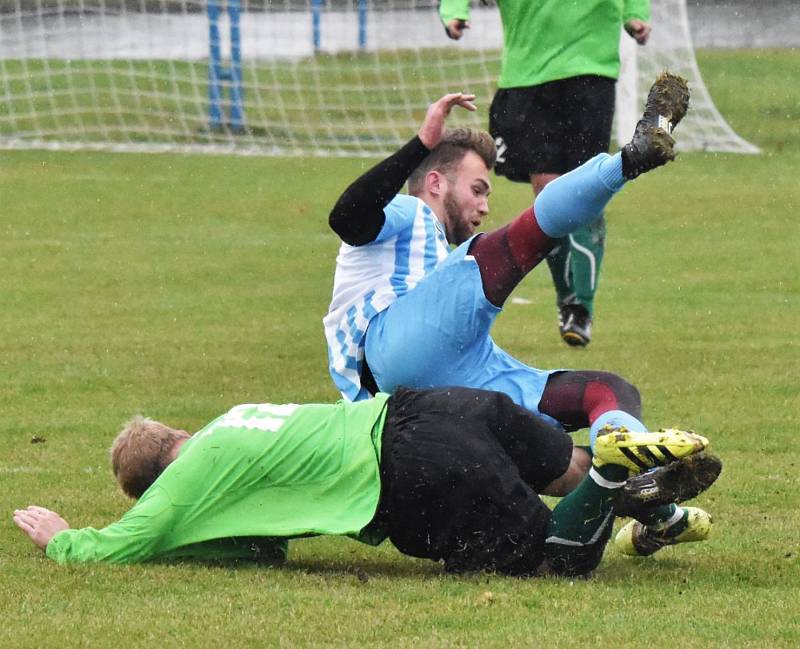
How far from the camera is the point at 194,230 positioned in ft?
44.6

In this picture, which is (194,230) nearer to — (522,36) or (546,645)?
(522,36)

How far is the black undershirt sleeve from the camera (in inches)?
213

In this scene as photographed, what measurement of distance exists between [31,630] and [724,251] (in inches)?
364

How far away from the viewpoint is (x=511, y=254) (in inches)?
205

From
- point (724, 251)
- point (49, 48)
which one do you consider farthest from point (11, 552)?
point (49, 48)

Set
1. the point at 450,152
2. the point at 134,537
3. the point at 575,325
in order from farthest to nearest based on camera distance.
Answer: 1. the point at 575,325
2. the point at 450,152
3. the point at 134,537

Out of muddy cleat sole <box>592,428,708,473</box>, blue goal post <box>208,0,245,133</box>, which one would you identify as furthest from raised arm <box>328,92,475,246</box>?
blue goal post <box>208,0,245,133</box>

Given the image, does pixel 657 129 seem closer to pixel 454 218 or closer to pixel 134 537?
pixel 454 218

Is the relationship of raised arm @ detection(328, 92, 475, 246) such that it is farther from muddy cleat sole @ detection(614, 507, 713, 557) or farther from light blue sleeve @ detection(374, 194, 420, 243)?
muddy cleat sole @ detection(614, 507, 713, 557)

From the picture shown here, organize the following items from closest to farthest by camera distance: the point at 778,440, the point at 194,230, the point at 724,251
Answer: the point at 778,440
the point at 724,251
the point at 194,230

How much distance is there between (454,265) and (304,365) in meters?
3.47

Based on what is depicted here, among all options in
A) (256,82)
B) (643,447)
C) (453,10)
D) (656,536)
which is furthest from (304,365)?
(256,82)

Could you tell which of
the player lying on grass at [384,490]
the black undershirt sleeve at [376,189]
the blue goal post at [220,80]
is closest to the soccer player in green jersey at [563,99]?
the black undershirt sleeve at [376,189]

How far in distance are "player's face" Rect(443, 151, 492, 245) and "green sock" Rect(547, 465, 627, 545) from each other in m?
1.57
